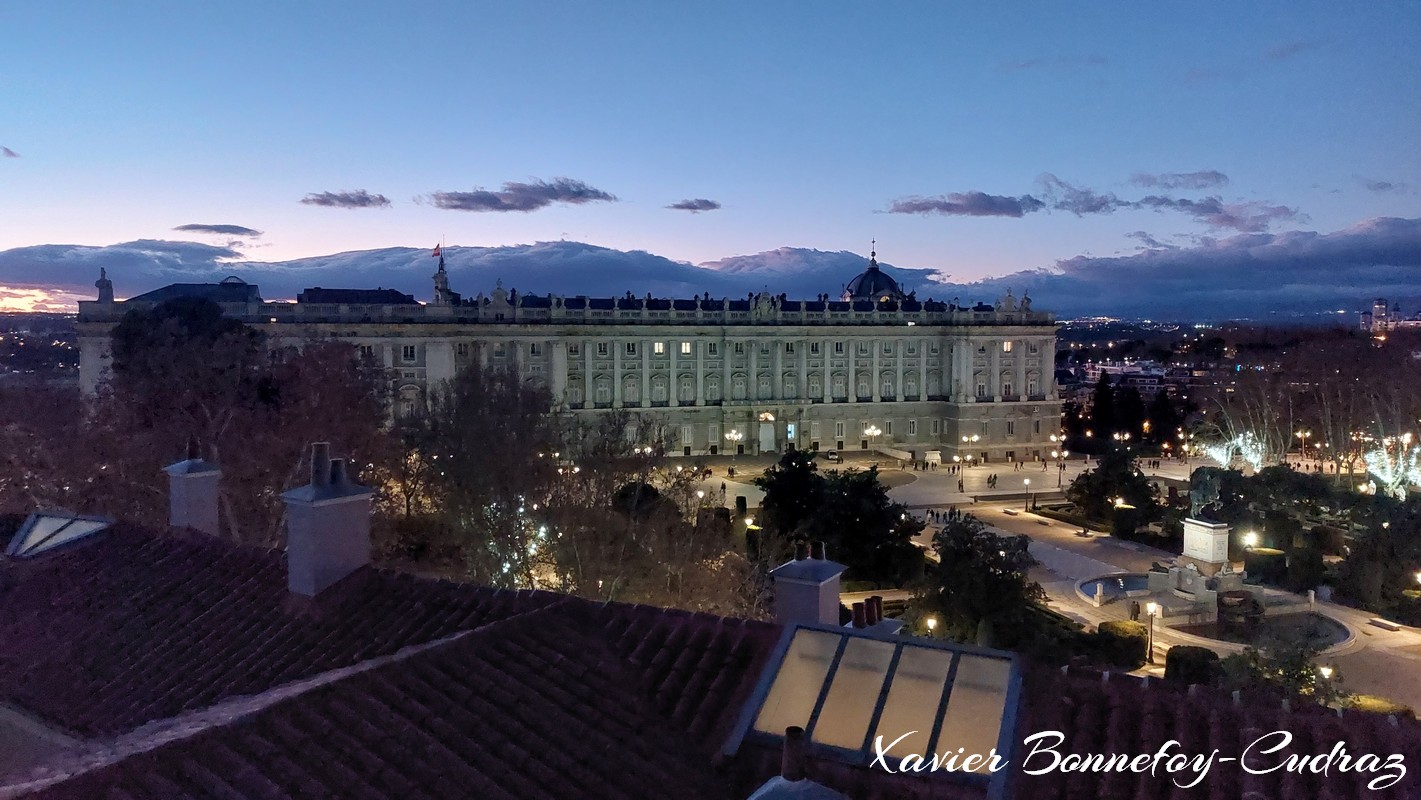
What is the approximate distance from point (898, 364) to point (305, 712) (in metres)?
69.9

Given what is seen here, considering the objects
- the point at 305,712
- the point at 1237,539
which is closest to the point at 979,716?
the point at 305,712

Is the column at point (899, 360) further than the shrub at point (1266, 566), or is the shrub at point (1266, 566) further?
the column at point (899, 360)

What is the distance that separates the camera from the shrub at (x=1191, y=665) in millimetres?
19859

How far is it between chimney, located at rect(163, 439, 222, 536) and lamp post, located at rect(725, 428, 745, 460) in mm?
56640

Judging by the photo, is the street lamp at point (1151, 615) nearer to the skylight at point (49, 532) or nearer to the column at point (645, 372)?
the skylight at point (49, 532)

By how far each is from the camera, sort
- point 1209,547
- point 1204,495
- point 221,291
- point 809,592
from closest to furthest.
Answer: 1. point 809,592
2. point 1209,547
3. point 1204,495
4. point 221,291

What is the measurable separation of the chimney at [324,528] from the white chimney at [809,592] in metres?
4.41

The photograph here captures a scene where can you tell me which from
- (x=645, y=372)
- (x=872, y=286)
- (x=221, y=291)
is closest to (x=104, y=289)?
(x=221, y=291)

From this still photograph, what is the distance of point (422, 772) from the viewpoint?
17.9ft

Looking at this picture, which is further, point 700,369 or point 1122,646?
point 700,369

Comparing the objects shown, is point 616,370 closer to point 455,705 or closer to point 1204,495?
point 1204,495

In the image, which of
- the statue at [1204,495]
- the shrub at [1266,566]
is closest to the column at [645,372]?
the statue at [1204,495]

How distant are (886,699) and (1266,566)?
98.5ft

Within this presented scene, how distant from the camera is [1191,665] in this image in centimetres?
1994
